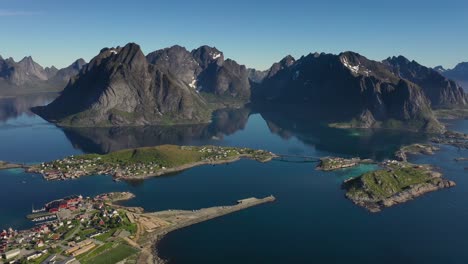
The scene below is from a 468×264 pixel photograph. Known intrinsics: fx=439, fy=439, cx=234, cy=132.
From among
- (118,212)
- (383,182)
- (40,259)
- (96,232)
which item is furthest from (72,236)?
(383,182)

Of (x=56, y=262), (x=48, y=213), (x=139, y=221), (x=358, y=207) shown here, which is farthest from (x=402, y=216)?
(x=48, y=213)

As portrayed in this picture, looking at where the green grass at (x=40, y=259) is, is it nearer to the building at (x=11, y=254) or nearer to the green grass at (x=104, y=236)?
the building at (x=11, y=254)

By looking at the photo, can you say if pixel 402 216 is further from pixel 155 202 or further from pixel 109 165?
pixel 109 165

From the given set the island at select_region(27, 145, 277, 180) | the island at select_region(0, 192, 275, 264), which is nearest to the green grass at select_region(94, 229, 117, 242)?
the island at select_region(0, 192, 275, 264)

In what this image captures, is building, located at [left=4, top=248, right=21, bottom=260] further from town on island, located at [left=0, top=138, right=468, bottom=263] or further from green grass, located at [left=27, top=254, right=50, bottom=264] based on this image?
green grass, located at [left=27, top=254, right=50, bottom=264]

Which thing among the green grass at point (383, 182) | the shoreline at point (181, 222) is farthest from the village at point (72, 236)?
the green grass at point (383, 182)
